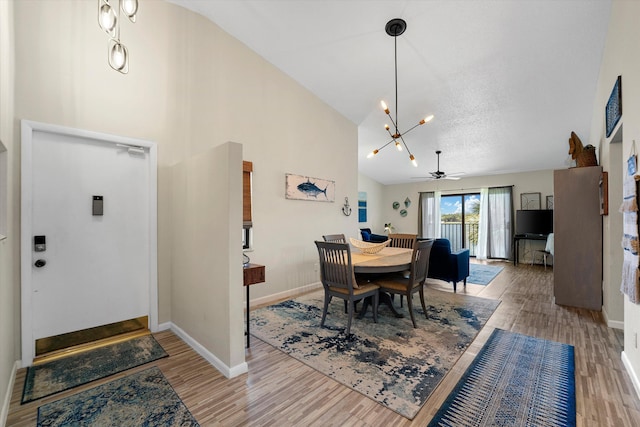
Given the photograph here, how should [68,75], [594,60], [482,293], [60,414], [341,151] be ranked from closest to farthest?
[60,414]
[68,75]
[594,60]
[482,293]
[341,151]

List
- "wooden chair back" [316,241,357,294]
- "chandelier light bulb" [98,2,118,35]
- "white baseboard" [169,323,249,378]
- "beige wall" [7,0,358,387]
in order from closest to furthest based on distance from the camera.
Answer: "chandelier light bulb" [98,2,118,35] → "white baseboard" [169,323,249,378] → "beige wall" [7,0,358,387] → "wooden chair back" [316,241,357,294]

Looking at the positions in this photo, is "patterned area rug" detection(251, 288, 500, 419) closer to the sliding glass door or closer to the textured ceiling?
the textured ceiling

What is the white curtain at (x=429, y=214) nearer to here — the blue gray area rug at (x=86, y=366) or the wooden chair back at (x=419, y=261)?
the wooden chair back at (x=419, y=261)

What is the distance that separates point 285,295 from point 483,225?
21.2 ft

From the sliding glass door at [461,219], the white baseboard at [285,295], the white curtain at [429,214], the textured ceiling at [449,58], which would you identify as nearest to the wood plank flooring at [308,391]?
the white baseboard at [285,295]

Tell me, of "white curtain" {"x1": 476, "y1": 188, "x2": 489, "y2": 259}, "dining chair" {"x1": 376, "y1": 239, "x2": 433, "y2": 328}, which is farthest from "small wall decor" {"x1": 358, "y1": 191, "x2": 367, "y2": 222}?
"dining chair" {"x1": 376, "y1": 239, "x2": 433, "y2": 328}

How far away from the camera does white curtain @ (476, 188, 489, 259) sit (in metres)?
7.77

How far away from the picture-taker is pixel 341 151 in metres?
5.24

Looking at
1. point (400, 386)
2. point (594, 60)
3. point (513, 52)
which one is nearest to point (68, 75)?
point (400, 386)

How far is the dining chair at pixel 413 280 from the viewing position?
292 centimetres

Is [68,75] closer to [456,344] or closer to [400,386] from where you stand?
[400,386]

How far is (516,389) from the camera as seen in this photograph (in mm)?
1893

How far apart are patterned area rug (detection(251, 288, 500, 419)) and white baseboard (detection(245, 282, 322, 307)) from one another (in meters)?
0.24

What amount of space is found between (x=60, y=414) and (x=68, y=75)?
105 inches
